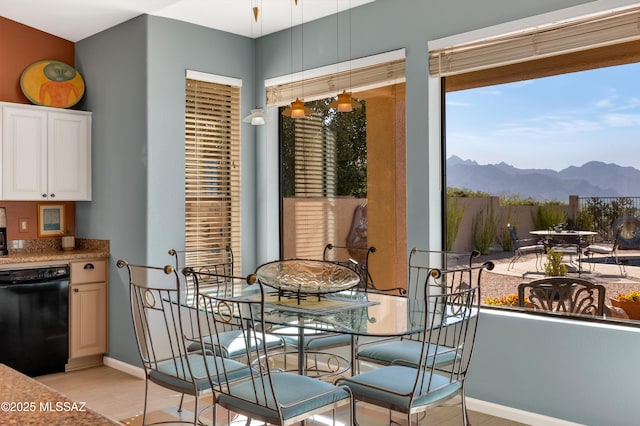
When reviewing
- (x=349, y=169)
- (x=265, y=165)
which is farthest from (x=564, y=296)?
(x=265, y=165)

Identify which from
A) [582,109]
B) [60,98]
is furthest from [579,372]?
[60,98]

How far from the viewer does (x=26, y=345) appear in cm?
436

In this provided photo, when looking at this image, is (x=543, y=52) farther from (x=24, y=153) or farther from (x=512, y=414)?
(x=24, y=153)

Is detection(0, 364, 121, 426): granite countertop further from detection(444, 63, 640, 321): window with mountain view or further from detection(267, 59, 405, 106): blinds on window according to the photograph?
detection(267, 59, 405, 106): blinds on window

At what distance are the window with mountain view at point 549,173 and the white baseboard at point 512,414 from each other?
62 centimetres

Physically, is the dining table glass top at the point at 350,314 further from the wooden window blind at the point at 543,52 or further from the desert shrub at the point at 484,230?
the wooden window blind at the point at 543,52

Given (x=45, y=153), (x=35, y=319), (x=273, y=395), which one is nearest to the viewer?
(x=273, y=395)

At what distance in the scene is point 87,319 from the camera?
471 centimetres

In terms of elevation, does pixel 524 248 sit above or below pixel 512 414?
above

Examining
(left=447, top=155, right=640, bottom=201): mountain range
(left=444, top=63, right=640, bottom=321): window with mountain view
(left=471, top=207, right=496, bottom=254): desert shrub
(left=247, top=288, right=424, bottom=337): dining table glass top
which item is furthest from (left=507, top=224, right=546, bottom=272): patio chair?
(left=247, top=288, right=424, bottom=337): dining table glass top

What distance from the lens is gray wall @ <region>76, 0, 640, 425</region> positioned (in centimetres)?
330

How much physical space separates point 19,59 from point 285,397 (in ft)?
12.3

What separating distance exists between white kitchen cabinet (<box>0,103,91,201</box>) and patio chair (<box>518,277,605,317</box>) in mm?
3481

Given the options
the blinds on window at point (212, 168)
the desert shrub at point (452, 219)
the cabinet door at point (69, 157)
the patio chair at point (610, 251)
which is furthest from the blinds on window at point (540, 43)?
the cabinet door at point (69, 157)
